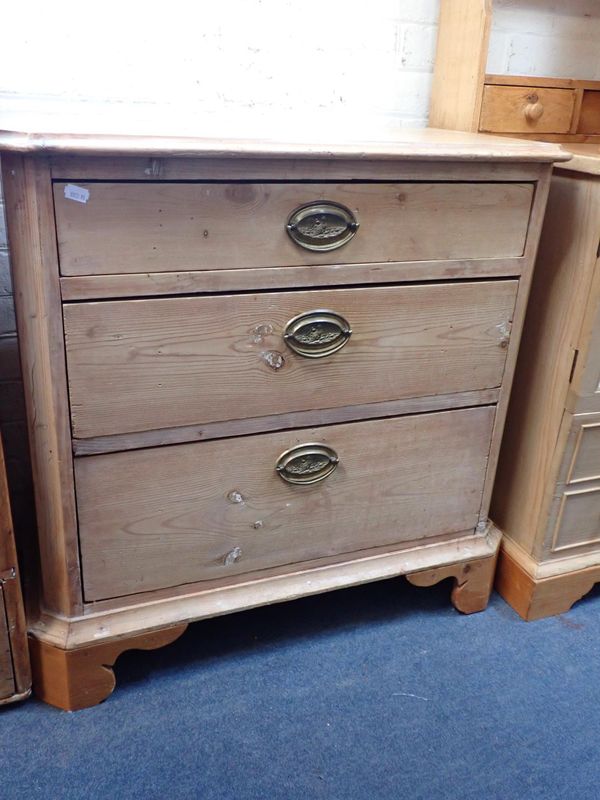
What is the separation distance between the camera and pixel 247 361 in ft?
3.32

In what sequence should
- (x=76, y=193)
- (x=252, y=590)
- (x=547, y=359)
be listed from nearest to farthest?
1. (x=76, y=193)
2. (x=252, y=590)
3. (x=547, y=359)

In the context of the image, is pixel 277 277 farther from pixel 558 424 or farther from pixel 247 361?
pixel 558 424

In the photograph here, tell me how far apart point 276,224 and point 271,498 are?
43 centimetres

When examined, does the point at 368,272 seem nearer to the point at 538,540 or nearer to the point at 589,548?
the point at 538,540

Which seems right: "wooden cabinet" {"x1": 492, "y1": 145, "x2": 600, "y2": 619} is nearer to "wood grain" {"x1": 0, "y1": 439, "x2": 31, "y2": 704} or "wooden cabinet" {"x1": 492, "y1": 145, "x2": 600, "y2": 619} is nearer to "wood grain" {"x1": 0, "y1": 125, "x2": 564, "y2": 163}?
"wood grain" {"x1": 0, "y1": 125, "x2": 564, "y2": 163}

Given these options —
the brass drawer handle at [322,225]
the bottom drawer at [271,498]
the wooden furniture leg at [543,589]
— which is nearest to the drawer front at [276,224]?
the brass drawer handle at [322,225]

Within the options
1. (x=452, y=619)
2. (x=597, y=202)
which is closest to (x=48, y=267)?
(x=597, y=202)

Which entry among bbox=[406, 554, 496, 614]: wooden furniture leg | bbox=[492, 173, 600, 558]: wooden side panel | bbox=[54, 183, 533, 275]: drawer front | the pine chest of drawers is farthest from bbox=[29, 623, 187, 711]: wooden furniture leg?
bbox=[492, 173, 600, 558]: wooden side panel

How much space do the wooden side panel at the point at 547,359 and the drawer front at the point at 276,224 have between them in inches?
5.5

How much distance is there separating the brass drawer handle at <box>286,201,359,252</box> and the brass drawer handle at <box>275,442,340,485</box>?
0.32 metres

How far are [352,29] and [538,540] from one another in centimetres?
107

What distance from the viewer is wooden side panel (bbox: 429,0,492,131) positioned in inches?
52.7

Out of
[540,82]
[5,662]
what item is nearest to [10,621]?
[5,662]

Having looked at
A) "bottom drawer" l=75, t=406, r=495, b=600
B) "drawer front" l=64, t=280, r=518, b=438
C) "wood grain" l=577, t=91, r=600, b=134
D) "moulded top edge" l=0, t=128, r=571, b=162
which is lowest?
"bottom drawer" l=75, t=406, r=495, b=600
